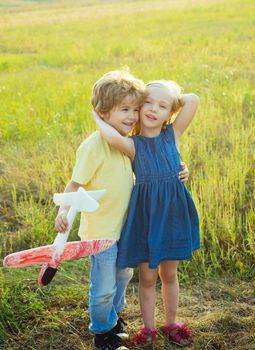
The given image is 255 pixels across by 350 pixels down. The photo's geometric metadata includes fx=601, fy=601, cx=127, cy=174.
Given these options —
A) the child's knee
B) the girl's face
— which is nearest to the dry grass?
the child's knee

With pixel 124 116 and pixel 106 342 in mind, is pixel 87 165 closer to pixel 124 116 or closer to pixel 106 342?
pixel 124 116

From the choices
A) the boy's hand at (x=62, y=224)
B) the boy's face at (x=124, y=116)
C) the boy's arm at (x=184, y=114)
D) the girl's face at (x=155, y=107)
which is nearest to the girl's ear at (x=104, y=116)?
the boy's face at (x=124, y=116)

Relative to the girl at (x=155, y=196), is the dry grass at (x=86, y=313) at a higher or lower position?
lower

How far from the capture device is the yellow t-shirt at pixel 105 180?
279cm

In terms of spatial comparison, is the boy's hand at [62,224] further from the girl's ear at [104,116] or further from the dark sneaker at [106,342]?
the dark sneaker at [106,342]

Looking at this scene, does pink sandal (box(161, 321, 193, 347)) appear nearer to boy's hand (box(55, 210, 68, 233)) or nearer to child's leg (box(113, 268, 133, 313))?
child's leg (box(113, 268, 133, 313))

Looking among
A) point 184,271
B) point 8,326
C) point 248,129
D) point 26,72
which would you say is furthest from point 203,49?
point 8,326

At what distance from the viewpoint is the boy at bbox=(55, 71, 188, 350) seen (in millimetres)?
2779

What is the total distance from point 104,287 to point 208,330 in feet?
2.32

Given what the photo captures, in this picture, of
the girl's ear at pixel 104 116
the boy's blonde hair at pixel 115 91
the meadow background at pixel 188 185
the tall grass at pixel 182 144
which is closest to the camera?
the boy's blonde hair at pixel 115 91

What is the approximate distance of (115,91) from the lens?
2752mm

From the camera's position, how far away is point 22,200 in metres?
4.86

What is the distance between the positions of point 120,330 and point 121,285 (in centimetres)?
27

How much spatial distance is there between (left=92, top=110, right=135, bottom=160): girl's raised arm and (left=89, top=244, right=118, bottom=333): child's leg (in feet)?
1.51
